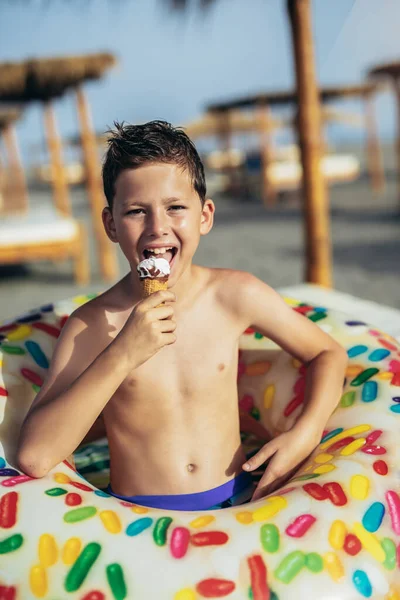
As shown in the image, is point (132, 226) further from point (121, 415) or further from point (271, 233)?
point (271, 233)

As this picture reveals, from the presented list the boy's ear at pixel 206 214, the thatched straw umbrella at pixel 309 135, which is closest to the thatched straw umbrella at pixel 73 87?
A: the thatched straw umbrella at pixel 309 135

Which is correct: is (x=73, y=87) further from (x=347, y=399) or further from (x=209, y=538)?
(x=209, y=538)

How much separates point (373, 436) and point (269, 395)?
57 cm

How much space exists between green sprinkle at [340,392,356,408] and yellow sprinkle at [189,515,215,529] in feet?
2.11

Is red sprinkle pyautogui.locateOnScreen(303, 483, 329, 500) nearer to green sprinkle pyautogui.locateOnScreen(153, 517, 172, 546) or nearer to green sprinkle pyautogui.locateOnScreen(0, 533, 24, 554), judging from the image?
green sprinkle pyautogui.locateOnScreen(153, 517, 172, 546)

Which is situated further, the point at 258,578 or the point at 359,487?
the point at 359,487

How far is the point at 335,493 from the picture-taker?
5.13 ft

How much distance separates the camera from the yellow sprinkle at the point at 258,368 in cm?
234

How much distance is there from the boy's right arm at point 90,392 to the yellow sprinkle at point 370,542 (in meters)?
0.61

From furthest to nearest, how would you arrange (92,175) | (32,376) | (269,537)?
(92,175) → (32,376) → (269,537)

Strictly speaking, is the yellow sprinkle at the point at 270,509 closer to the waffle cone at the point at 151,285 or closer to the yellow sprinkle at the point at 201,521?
the yellow sprinkle at the point at 201,521

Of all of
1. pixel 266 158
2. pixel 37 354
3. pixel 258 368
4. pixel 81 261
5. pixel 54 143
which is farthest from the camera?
pixel 266 158

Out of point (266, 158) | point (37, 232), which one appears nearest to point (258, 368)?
point (37, 232)

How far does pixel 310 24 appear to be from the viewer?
14.8 feet
